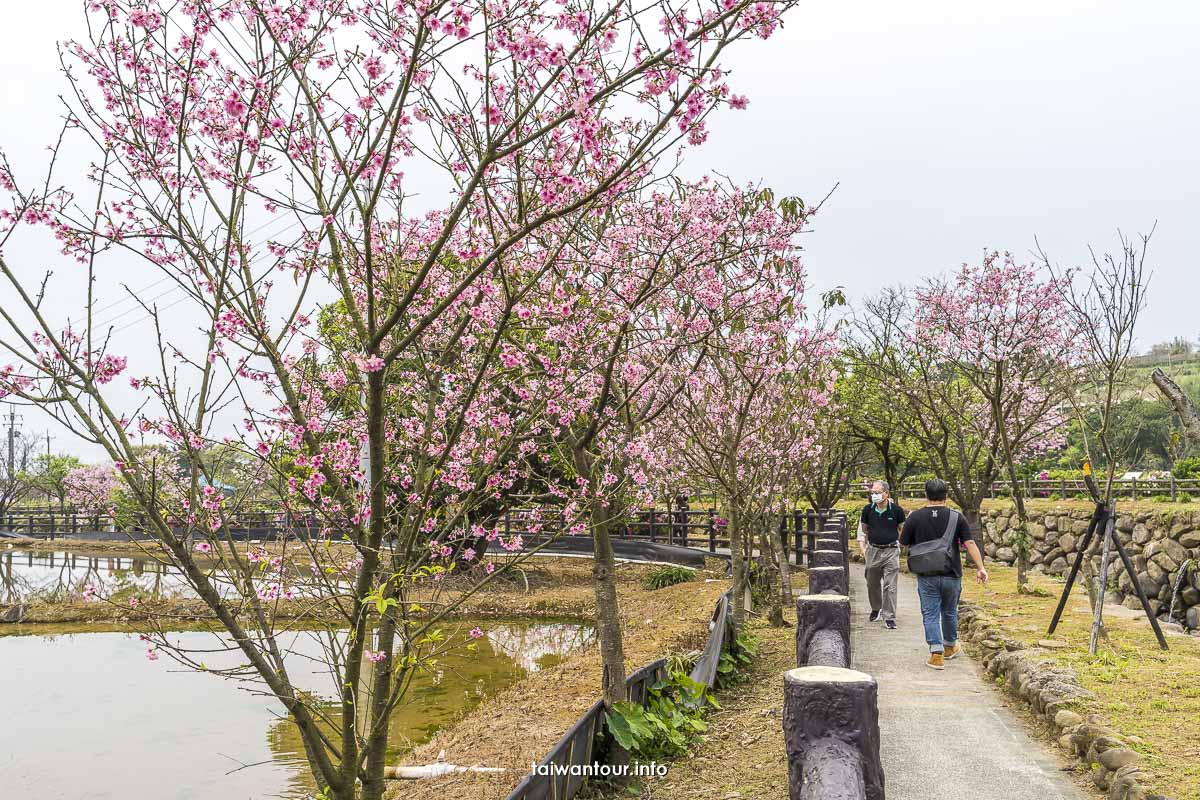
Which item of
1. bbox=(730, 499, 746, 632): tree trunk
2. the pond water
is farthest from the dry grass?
the pond water

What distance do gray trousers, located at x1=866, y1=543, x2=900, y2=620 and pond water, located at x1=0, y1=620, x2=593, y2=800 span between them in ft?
15.3

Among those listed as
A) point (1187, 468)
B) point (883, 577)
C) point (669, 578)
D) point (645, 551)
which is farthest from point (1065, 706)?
point (1187, 468)

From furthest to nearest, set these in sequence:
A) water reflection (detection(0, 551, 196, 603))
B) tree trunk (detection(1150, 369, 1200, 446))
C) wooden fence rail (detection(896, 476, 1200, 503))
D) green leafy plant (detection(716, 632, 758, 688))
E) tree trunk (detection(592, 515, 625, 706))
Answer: water reflection (detection(0, 551, 196, 603)) → wooden fence rail (detection(896, 476, 1200, 503)) → green leafy plant (detection(716, 632, 758, 688)) → tree trunk (detection(1150, 369, 1200, 446)) → tree trunk (detection(592, 515, 625, 706))

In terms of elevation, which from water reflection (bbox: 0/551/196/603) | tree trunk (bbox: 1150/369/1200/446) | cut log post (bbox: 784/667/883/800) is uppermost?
tree trunk (bbox: 1150/369/1200/446)

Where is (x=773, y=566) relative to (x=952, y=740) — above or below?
above

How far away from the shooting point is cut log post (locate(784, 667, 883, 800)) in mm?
3154

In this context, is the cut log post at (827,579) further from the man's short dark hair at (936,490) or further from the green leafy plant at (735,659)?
the green leafy plant at (735,659)

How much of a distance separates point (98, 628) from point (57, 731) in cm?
910

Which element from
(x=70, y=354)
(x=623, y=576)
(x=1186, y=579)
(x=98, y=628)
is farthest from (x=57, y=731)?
(x=1186, y=579)

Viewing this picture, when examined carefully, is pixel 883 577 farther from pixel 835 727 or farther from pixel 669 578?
pixel 669 578

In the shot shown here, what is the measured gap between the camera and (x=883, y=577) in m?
10.5

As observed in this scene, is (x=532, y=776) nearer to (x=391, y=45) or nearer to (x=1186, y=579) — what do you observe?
(x=391, y=45)

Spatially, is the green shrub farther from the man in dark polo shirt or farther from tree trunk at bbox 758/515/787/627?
the man in dark polo shirt

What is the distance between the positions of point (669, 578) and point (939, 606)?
11.7 m
